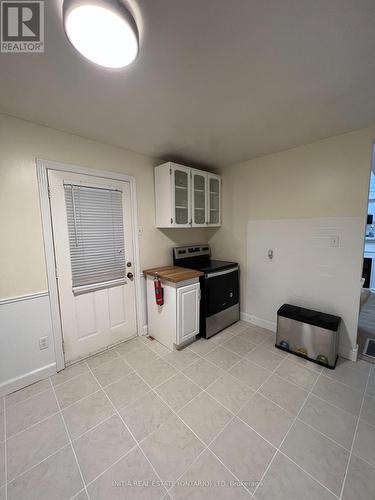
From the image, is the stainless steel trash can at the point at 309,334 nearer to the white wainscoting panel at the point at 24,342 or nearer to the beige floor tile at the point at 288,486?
the beige floor tile at the point at 288,486

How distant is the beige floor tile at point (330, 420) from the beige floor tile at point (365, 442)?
3 cm

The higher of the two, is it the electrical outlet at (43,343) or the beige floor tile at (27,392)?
the electrical outlet at (43,343)

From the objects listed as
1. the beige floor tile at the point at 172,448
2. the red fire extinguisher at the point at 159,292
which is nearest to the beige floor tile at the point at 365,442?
the beige floor tile at the point at 172,448

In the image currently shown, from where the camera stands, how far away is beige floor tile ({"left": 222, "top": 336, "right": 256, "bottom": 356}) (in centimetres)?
228

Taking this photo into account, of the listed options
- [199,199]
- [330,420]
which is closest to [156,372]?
[330,420]

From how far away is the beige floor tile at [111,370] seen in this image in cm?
189

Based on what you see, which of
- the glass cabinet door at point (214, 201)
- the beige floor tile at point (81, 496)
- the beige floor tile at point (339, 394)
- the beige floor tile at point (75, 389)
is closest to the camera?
the beige floor tile at point (81, 496)

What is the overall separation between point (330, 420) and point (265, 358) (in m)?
0.72

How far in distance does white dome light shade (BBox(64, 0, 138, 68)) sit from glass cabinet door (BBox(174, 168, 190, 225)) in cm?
148

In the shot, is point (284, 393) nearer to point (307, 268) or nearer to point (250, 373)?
point (250, 373)

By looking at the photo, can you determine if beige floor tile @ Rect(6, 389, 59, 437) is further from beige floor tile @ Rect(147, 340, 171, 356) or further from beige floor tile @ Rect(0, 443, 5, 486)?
beige floor tile @ Rect(147, 340, 171, 356)

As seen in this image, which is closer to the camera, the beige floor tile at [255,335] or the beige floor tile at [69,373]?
the beige floor tile at [69,373]

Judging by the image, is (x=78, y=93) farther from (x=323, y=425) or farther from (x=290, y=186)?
(x=323, y=425)

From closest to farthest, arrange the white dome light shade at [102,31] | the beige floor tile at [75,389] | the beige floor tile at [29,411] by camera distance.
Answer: the white dome light shade at [102,31], the beige floor tile at [29,411], the beige floor tile at [75,389]
